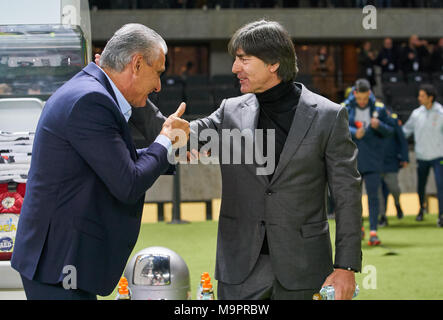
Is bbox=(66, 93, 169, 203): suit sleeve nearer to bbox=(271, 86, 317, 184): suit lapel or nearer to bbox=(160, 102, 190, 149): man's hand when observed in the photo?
bbox=(160, 102, 190, 149): man's hand

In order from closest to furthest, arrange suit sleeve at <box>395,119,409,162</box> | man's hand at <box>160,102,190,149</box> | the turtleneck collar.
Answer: man's hand at <box>160,102,190,149</box>, the turtleneck collar, suit sleeve at <box>395,119,409,162</box>

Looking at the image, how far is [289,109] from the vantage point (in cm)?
288

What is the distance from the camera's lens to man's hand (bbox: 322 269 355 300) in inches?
106

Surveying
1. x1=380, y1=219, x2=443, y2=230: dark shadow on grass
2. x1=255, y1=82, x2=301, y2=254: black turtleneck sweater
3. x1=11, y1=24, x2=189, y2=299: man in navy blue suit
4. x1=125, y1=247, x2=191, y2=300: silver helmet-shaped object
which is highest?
x1=255, y1=82, x2=301, y2=254: black turtleneck sweater

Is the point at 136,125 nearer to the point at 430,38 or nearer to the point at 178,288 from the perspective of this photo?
the point at 178,288

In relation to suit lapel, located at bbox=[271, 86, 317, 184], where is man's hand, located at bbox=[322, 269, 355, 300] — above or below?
below

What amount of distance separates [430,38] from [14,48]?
56.8 feet

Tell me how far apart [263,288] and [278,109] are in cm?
71

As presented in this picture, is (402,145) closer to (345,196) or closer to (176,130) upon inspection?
(345,196)

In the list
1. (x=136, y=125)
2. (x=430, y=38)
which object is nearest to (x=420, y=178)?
(x=136, y=125)

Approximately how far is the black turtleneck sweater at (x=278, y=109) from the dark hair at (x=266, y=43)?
0.07 metres

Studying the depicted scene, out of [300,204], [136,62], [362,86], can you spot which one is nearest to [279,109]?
[300,204]

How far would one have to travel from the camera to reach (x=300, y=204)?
2.77 meters

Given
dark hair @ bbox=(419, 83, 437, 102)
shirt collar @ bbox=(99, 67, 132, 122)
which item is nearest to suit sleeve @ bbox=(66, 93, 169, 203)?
shirt collar @ bbox=(99, 67, 132, 122)
